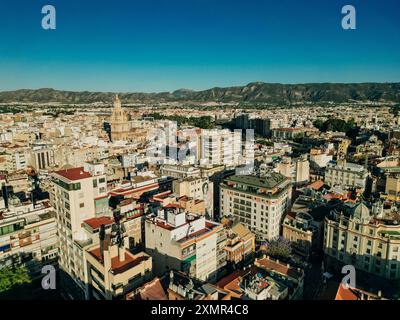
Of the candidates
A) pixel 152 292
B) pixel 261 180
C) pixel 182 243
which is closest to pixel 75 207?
pixel 182 243

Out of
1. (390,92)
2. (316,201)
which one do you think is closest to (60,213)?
(316,201)

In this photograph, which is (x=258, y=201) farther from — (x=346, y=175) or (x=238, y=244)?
(x=346, y=175)

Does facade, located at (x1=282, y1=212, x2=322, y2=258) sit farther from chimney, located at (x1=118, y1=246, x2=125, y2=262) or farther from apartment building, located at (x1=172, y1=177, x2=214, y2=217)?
chimney, located at (x1=118, y1=246, x2=125, y2=262)

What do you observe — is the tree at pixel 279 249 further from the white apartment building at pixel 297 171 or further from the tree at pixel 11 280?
the tree at pixel 11 280

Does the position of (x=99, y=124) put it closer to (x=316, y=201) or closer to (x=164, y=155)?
(x=164, y=155)

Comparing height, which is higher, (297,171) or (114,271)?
(114,271)

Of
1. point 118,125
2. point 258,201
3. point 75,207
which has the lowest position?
point 258,201
